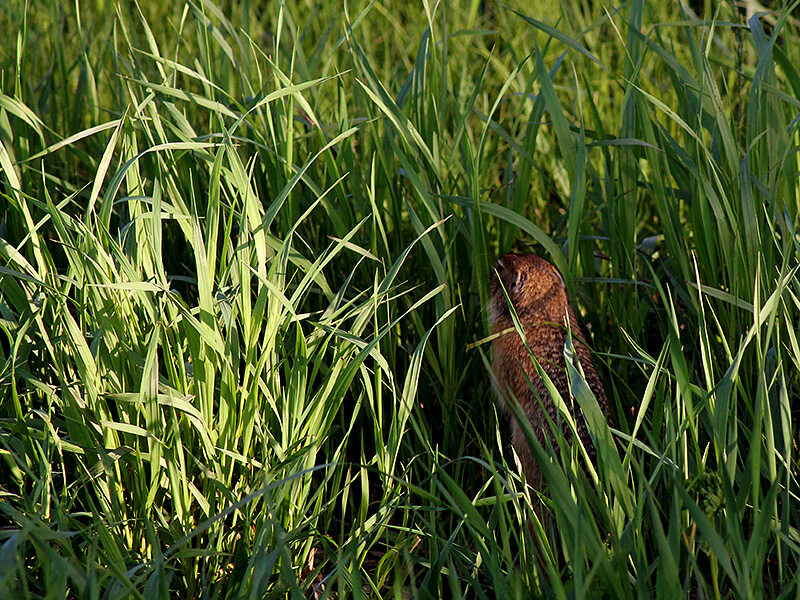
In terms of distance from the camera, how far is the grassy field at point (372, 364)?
64.9 inches

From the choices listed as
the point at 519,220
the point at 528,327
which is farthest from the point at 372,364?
the point at 519,220

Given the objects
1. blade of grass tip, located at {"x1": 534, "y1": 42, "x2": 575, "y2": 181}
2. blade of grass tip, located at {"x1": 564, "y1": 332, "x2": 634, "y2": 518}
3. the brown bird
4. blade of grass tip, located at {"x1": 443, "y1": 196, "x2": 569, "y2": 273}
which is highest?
blade of grass tip, located at {"x1": 534, "y1": 42, "x2": 575, "y2": 181}

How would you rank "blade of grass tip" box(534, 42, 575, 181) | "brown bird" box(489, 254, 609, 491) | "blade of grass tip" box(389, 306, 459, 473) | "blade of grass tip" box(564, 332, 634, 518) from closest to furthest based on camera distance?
"blade of grass tip" box(564, 332, 634, 518) < "blade of grass tip" box(389, 306, 459, 473) < "brown bird" box(489, 254, 609, 491) < "blade of grass tip" box(534, 42, 575, 181)

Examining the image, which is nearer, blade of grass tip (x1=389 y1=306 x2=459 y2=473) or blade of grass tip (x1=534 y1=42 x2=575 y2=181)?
blade of grass tip (x1=389 y1=306 x2=459 y2=473)

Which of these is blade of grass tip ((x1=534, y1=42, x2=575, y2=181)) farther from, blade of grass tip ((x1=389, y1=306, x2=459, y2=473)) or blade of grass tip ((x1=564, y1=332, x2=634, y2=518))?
blade of grass tip ((x1=564, y1=332, x2=634, y2=518))

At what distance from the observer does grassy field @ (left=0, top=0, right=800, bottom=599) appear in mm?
1648

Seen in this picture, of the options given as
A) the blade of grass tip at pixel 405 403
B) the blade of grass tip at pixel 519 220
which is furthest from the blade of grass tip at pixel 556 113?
the blade of grass tip at pixel 405 403

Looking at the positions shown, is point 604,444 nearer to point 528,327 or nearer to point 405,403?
point 405,403

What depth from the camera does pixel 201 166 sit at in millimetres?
2697

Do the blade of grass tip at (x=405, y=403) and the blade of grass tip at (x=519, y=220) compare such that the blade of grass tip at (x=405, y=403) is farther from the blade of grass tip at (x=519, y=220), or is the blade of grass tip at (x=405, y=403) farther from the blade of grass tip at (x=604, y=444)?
the blade of grass tip at (x=519, y=220)

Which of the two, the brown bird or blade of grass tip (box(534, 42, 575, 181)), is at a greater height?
blade of grass tip (box(534, 42, 575, 181))

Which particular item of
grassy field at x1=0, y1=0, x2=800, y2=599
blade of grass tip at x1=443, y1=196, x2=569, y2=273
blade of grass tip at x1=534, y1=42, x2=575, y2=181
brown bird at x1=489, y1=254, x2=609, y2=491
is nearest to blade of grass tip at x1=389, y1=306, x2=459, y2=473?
grassy field at x1=0, y1=0, x2=800, y2=599

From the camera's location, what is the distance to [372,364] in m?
2.37

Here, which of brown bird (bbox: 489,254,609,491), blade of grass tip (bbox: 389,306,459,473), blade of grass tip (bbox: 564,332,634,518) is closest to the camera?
blade of grass tip (bbox: 564,332,634,518)
